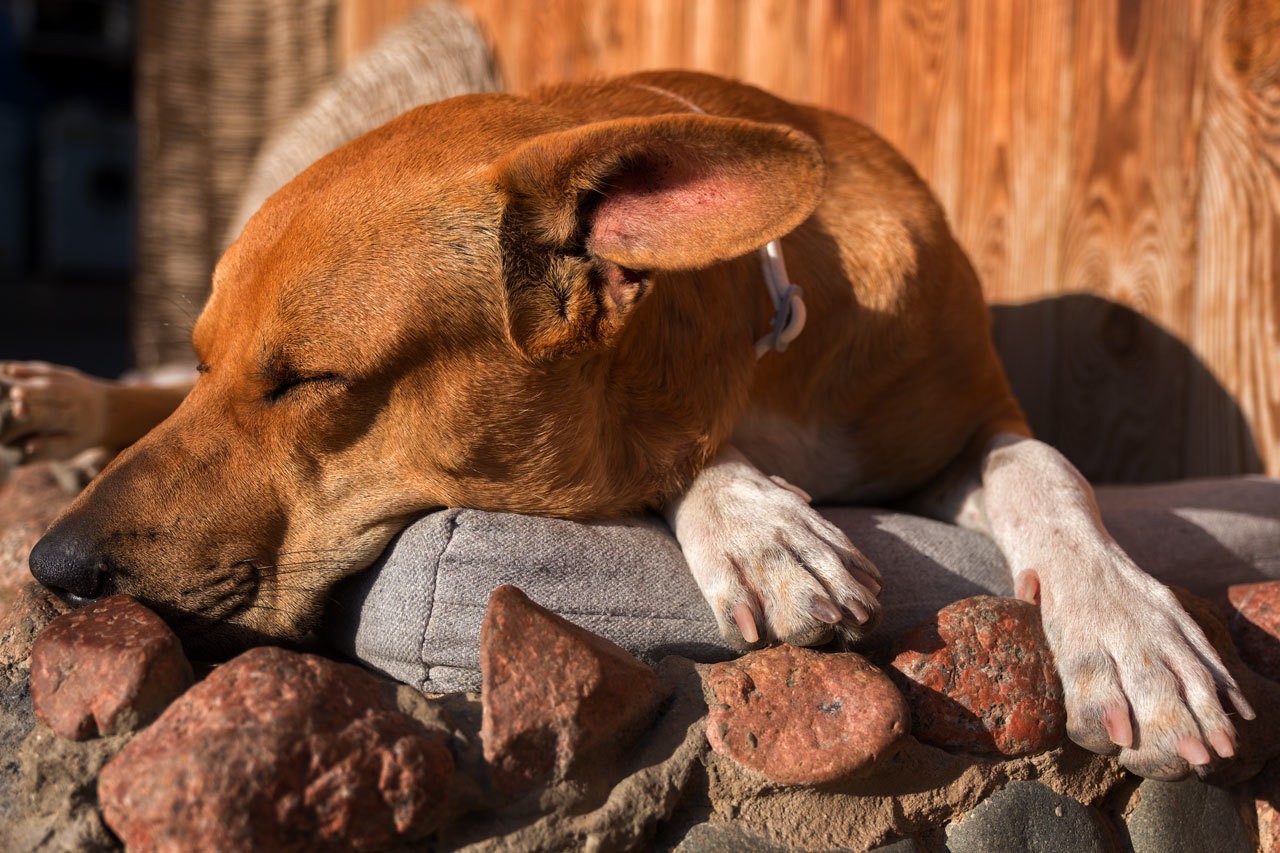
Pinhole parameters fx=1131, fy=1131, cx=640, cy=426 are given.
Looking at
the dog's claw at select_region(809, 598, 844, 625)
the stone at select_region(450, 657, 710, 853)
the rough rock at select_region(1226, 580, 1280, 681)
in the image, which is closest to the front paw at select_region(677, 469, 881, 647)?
the dog's claw at select_region(809, 598, 844, 625)

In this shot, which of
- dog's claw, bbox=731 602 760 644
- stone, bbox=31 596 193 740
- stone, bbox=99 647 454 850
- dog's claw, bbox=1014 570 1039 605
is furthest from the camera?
dog's claw, bbox=1014 570 1039 605

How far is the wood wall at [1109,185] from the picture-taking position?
8.55ft

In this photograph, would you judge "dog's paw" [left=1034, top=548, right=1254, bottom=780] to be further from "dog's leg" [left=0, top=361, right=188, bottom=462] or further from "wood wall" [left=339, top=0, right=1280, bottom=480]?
"dog's leg" [left=0, top=361, right=188, bottom=462]

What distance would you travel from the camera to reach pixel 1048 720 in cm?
162

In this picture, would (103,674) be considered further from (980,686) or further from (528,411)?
(980,686)

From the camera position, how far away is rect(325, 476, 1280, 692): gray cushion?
163 cm

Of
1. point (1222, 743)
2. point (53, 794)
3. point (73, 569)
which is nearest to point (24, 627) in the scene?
point (73, 569)

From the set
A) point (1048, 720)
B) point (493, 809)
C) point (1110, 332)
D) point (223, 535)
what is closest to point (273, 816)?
point (493, 809)

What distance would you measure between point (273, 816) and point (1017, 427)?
1731mm

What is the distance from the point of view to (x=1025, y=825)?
1.62m

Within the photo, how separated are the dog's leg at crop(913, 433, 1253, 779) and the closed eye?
3.74 feet

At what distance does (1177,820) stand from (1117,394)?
1.47 metres

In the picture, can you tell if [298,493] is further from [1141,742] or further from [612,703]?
[1141,742]

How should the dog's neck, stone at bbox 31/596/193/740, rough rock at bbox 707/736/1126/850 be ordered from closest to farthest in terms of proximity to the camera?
stone at bbox 31/596/193/740 < rough rock at bbox 707/736/1126/850 < the dog's neck
